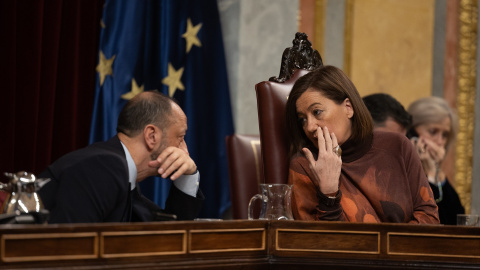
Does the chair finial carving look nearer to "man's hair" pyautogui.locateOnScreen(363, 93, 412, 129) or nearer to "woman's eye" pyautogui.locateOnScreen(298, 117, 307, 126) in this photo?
"woman's eye" pyautogui.locateOnScreen(298, 117, 307, 126)

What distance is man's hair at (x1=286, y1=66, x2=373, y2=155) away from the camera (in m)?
2.73

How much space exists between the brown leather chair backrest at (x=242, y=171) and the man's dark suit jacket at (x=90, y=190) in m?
1.19

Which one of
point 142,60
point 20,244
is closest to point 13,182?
point 20,244

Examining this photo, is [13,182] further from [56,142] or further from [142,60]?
[142,60]

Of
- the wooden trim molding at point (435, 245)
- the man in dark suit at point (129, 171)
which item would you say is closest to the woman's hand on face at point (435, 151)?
the man in dark suit at point (129, 171)

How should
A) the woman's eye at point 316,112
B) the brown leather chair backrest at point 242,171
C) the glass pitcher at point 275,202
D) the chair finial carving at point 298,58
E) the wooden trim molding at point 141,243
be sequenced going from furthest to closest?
1. the brown leather chair backrest at point 242,171
2. the chair finial carving at point 298,58
3. the woman's eye at point 316,112
4. the glass pitcher at point 275,202
5. the wooden trim molding at point 141,243

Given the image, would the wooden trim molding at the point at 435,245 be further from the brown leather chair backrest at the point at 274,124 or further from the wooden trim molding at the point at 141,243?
the brown leather chair backrest at the point at 274,124

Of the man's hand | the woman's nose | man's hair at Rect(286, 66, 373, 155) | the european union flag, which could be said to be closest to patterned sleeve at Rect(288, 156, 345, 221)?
man's hair at Rect(286, 66, 373, 155)

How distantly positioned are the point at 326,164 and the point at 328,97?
35 centimetres

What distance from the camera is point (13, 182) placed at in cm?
164

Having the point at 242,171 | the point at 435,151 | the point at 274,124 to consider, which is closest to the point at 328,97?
the point at 274,124

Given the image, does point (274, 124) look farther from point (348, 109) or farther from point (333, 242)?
point (333, 242)

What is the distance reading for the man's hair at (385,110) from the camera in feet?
11.6

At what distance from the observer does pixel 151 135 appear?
94.2 inches
